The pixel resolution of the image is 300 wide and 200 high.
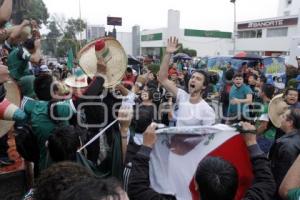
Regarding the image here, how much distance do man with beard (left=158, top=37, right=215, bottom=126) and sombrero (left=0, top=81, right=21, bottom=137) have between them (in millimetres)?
1664

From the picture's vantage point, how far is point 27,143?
319 cm

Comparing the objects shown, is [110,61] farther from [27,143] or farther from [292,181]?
[292,181]

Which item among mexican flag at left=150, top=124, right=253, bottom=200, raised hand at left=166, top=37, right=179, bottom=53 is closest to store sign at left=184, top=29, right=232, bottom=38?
raised hand at left=166, top=37, right=179, bottom=53

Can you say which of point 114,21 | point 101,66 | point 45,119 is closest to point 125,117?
point 101,66

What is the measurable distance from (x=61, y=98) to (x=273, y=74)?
401 inches

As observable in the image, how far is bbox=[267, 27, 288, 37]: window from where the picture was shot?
38531 mm

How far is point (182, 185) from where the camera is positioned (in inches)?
86.0

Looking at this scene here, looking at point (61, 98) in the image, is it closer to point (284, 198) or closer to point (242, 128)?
point (242, 128)

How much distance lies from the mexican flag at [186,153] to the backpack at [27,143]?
59.4 inches

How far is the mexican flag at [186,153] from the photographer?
2.16 meters

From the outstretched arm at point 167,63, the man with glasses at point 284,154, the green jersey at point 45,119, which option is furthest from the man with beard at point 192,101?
the green jersey at point 45,119

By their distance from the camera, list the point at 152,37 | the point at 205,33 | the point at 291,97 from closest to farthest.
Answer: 1. the point at 291,97
2. the point at 205,33
3. the point at 152,37

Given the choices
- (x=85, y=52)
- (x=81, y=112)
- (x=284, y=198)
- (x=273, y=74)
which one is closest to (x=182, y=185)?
(x=284, y=198)

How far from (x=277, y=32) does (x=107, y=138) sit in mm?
40819
